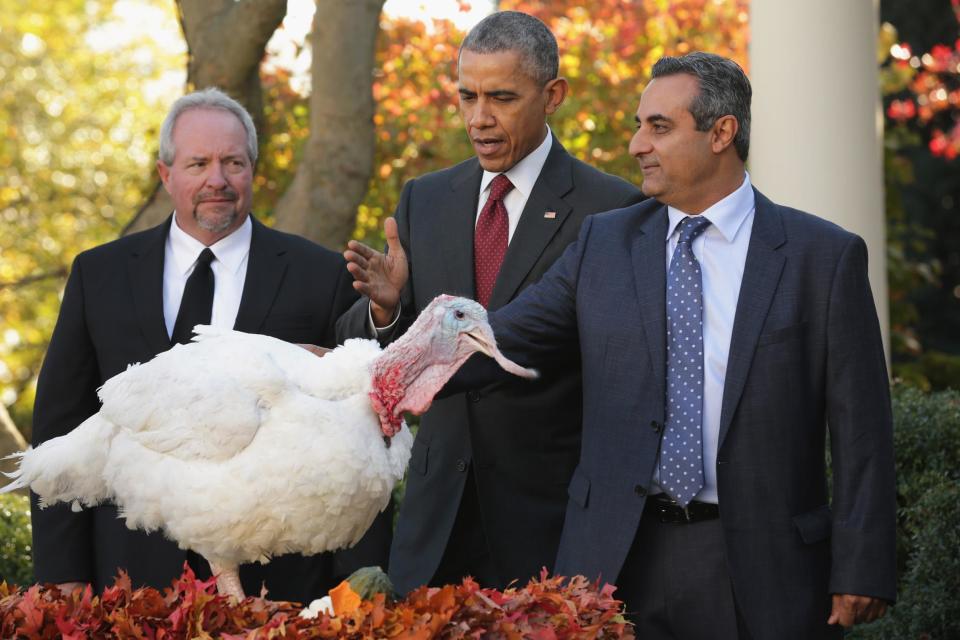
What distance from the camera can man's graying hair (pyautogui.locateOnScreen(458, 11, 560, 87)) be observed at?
500 cm

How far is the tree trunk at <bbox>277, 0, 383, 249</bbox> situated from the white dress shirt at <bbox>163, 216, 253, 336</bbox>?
160 inches

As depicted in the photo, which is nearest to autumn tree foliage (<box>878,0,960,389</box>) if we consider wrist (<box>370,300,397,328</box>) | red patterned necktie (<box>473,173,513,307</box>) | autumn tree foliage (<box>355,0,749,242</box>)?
autumn tree foliage (<box>355,0,749,242</box>)

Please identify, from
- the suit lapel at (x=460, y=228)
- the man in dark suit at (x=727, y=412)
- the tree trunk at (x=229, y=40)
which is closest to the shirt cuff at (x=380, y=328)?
the suit lapel at (x=460, y=228)

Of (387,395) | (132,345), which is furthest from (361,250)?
(132,345)

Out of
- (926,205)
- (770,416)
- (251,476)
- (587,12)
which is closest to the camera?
(251,476)

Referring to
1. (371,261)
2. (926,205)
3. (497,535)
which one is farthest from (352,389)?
(926,205)

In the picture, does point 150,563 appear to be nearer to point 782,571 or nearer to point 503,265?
point 503,265

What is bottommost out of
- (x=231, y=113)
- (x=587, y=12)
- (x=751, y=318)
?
(x=751, y=318)

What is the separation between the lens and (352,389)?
150 inches

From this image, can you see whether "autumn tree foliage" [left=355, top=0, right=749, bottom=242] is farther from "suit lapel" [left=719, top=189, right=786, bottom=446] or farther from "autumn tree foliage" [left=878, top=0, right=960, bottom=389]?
"suit lapel" [left=719, top=189, right=786, bottom=446]

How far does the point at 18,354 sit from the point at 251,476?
18.5 metres

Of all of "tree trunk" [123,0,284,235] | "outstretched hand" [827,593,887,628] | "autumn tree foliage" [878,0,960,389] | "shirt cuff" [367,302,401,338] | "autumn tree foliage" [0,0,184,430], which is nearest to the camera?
"outstretched hand" [827,593,887,628]

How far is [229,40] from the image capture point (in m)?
8.92

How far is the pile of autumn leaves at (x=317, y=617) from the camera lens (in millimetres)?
3123
